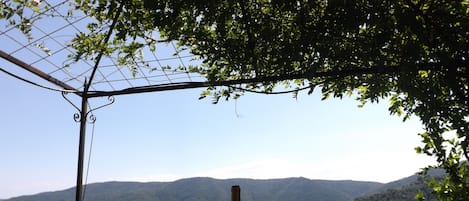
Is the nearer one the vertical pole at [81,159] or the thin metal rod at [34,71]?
the thin metal rod at [34,71]

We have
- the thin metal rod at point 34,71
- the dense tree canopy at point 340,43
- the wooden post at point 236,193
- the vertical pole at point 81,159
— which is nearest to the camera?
the dense tree canopy at point 340,43

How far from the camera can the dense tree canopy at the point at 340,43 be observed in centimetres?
229

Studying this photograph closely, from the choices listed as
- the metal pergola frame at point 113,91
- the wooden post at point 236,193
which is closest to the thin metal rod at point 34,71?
the metal pergola frame at point 113,91

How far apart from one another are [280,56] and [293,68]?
0.19 meters

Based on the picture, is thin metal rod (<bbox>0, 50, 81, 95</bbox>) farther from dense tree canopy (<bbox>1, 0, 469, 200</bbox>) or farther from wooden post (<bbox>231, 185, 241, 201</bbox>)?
wooden post (<bbox>231, 185, 241, 201</bbox>)

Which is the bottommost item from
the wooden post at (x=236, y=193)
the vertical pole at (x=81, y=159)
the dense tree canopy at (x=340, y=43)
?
the wooden post at (x=236, y=193)

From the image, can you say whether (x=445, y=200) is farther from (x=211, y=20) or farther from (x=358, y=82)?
(x=211, y=20)

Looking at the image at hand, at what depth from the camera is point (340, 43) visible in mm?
2514

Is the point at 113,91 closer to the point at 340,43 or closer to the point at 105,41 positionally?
the point at 105,41

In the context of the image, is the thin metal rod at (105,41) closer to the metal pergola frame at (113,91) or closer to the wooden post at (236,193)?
the metal pergola frame at (113,91)

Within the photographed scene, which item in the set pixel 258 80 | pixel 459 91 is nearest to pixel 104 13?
pixel 258 80

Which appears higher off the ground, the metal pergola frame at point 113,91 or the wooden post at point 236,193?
the metal pergola frame at point 113,91

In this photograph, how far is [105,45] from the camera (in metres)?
3.00

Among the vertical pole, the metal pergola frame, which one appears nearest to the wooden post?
the metal pergola frame
